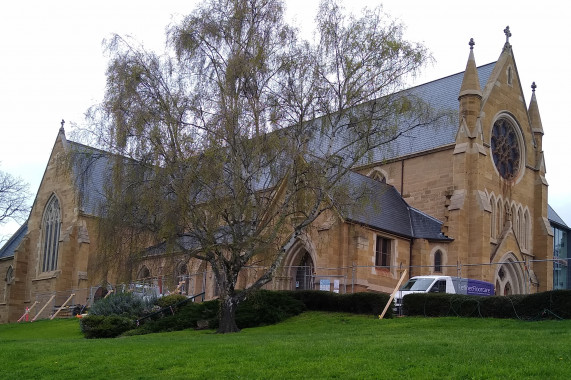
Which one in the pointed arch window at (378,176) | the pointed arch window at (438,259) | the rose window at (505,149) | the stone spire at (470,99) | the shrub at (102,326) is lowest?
the shrub at (102,326)

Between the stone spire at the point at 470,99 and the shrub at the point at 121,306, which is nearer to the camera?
the shrub at the point at 121,306

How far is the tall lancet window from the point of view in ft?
155

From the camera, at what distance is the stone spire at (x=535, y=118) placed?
4209cm

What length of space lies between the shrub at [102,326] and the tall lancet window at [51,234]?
22.0 m

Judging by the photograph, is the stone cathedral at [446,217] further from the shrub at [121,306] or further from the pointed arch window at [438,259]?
→ the shrub at [121,306]

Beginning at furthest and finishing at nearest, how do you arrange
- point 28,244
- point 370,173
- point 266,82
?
point 28,244
point 370,173
point 266,82

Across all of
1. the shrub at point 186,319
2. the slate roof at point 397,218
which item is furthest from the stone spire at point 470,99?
the shrub at point 186,319

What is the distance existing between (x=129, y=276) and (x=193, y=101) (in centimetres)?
600

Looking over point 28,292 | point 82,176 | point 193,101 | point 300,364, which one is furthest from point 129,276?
point 28,292

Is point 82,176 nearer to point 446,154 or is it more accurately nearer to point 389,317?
point 389,317

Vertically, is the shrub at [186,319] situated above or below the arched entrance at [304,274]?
below

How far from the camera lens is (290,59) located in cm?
2391

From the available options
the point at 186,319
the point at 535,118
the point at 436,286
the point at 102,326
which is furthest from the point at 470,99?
the point at 102,326

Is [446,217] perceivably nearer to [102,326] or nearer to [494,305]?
[494,305]
